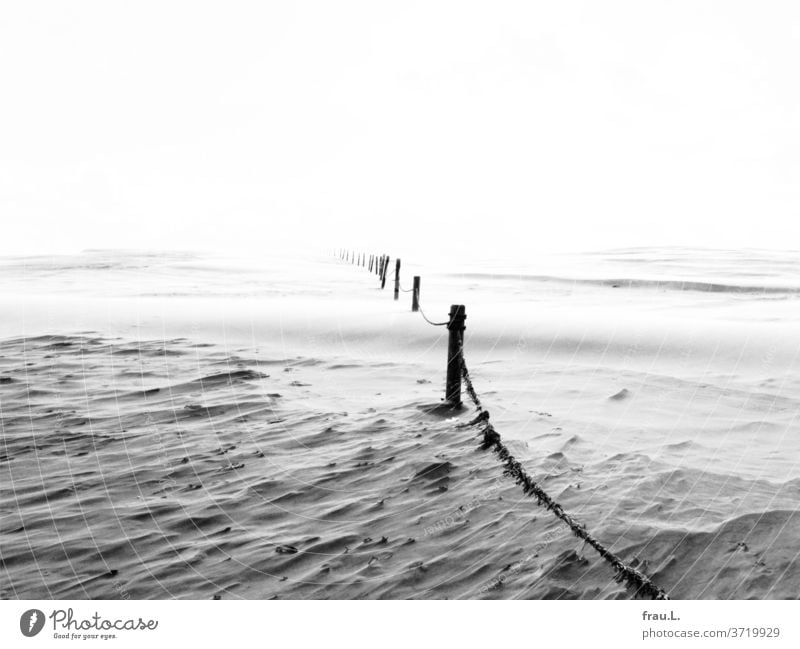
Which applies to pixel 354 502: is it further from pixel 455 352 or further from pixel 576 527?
pixel 455 352

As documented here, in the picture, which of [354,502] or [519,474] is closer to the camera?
[354,502]

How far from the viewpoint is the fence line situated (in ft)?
8.71

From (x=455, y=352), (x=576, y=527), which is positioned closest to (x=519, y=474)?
(x=576, y=527)

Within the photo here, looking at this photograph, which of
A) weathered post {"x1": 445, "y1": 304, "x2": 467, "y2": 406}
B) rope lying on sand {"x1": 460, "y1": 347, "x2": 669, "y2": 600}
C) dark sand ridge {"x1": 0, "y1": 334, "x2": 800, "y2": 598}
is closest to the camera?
rope lying on sand {"x1": 460, "y1": 347, "x2": 669, "y2": 600}

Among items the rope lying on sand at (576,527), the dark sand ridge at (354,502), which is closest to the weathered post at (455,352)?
the dark sand ridge at (354,502)

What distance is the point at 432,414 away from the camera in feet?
16.8

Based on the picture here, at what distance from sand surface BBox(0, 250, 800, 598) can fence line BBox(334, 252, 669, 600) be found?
83 mm

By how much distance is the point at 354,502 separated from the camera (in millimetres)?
3621

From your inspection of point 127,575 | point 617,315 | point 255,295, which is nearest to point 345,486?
point 127,575

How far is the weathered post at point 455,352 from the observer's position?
5.16 metres

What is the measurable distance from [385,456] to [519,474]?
939 millimetres

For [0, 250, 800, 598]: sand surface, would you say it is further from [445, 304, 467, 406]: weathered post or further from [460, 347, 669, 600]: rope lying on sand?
[445, 304, 467, 406]: weathered post

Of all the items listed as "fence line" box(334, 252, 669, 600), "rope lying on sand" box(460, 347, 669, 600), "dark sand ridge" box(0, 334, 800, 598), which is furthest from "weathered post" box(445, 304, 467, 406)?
"rope lying on sand" box(460, 347, 669, 600)

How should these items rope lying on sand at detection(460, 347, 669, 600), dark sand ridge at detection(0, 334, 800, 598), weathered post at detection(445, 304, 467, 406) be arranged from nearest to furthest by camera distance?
rope lying on sand at detection(460, 347, 669, 600) → dark sand ridge at detection(0, 334, 800, 598) → weathered post at detection(445, 304, 467, 406)
